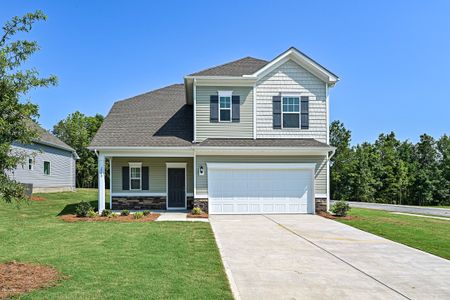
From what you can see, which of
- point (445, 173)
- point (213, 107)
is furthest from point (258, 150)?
point (445, 173)

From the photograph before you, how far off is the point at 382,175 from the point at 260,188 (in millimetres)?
31598

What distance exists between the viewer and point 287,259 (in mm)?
8398

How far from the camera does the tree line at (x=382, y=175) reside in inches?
1672

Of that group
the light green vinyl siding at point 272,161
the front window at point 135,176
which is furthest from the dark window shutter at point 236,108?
the front window at point 135,176

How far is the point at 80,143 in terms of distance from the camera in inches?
1891

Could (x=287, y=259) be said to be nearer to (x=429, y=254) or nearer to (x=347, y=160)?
(x=429, y=254)

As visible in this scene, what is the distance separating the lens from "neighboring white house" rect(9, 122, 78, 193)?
25.2 meters

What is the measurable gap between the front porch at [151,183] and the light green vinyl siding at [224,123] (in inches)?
89.9

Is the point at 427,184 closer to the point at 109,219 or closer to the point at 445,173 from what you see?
the point at 445,173

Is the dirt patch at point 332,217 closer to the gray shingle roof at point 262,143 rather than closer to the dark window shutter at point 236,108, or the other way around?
the gray shingle roof at point 262,143

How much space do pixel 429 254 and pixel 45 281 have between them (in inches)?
331

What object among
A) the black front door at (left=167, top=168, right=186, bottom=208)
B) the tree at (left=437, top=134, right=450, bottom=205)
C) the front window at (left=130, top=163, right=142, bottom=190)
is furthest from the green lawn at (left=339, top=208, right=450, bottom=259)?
the tree at (left=437, top=134, right=450, bottom=205)

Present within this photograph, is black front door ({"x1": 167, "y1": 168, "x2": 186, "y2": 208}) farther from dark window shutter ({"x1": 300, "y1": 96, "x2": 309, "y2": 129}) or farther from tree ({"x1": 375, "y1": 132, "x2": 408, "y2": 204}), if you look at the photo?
tree ({"x1": 375, "y1": 132, "x2": 408, "y2": 204})

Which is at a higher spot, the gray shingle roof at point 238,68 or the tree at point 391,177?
the gray shingle roof at point 238,68
